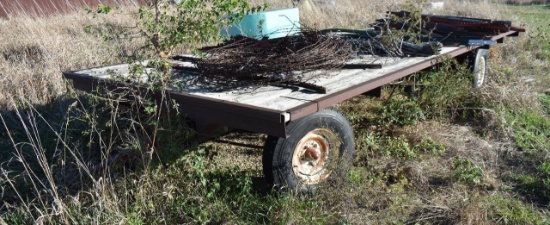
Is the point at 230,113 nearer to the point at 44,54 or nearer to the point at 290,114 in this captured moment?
the point at 290,114

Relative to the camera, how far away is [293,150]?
3320 millimetres

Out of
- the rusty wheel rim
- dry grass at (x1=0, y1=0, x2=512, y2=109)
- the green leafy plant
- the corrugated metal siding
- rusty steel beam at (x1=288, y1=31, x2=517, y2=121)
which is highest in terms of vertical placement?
the corrugated metal siding

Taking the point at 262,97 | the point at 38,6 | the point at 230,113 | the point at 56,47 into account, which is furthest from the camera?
the point at 38,6

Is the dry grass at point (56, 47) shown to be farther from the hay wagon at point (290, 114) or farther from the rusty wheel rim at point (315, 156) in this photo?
the rusty wheel rim at point (315, 156)

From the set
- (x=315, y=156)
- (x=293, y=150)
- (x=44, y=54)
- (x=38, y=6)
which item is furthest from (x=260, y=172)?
(x=38, y=6)

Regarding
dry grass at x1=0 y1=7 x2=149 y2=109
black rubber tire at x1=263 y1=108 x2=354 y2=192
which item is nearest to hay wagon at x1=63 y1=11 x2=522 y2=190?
black rubber tire at x1=263 y1=108 x2=354 y2=192

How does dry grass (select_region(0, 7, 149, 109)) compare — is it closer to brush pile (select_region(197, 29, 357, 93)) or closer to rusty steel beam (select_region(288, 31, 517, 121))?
brush pile (select_region(197, 29, 357, 93))

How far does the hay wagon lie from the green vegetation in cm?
15

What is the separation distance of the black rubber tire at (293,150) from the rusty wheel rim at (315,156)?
0.02 metres

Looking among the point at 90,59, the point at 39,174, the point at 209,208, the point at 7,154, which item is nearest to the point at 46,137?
the point at 7,154

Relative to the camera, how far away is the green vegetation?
325cm

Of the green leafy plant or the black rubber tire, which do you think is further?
the green leafy plant

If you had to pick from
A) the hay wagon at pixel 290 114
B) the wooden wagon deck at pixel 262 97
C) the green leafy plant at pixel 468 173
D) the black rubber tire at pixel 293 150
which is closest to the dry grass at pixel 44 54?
the wooden wagon deck at pixel 262 97

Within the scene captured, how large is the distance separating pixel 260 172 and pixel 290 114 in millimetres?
1332
